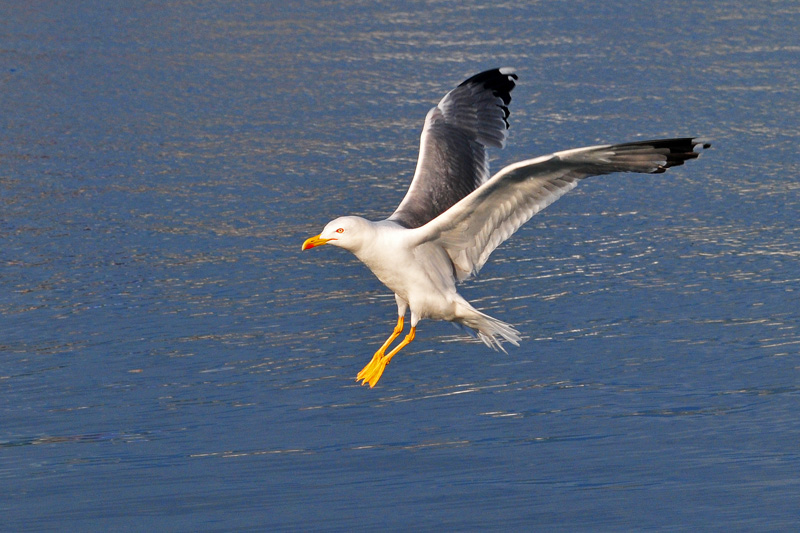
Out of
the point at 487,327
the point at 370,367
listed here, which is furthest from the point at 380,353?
the point at 487,327

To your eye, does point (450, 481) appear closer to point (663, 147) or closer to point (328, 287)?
point (663, 147)

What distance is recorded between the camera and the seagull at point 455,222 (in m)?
6.32

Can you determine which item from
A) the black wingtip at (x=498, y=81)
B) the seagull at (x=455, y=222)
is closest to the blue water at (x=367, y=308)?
the seagull at (x=455, y=222)

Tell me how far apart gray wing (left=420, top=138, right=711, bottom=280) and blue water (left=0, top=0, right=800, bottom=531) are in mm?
743

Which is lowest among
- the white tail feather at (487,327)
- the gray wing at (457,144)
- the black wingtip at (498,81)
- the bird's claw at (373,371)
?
the bird's claw at (373,371)

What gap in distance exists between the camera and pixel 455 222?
6699 millimetres

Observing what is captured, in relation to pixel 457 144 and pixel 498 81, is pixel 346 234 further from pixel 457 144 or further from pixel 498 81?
pixel 498 81

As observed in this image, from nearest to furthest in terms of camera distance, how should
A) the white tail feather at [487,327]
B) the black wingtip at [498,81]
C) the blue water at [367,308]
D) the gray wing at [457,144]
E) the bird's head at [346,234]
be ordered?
the blue water at [367,308]
the bird's head at [346,234]
the white tail feather at [487,327]
the gray wing at [457,144]
the black wingtip at [498,81]

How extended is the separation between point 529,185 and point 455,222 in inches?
17.8

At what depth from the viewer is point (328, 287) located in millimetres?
8359

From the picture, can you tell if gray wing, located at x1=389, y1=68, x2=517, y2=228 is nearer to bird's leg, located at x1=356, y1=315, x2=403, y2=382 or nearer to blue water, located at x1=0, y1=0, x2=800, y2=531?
bird's leg, located at x1=356, y1=315, x2=403, y2=382

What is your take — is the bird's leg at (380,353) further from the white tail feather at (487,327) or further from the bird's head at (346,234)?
the bird's head at (346,234)

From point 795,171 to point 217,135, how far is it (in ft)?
17.8

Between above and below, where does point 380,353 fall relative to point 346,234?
below
